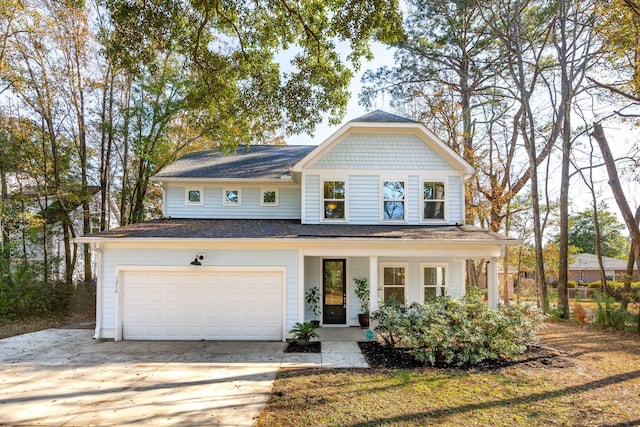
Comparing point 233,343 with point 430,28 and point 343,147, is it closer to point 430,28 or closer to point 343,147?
point 343,147

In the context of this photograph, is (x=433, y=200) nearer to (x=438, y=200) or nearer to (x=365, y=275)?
(x=438, y=200)

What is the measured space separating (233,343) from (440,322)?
5.27 m

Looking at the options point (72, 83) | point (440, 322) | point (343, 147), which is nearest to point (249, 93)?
point (343, 147)

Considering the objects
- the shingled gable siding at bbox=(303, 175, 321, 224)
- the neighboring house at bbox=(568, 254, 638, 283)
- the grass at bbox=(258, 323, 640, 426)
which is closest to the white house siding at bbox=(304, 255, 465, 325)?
the shingled gable siding at bbox=(303, 175, 321, 224)

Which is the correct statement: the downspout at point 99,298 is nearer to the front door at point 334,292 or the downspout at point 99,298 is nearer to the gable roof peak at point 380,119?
the front door at point 334,292

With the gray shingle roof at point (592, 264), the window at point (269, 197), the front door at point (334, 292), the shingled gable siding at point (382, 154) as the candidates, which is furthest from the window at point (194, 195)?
the gray shingle roof at point (592, 264)

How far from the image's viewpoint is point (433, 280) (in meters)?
12.4

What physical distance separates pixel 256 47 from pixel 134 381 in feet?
24.9

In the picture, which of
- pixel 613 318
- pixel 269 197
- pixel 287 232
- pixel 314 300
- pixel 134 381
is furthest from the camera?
pixel 269 197

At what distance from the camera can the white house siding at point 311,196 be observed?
11828mm

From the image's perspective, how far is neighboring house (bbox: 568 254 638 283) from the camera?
34438 millimetres

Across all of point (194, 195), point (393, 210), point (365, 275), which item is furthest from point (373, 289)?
point (194, 195)

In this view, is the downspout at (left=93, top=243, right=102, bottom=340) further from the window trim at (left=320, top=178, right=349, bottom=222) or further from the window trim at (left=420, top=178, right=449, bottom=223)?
the window trim at (left=420, top=178, right=449, bottom=223)

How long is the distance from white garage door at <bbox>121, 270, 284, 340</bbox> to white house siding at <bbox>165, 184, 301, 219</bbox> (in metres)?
3.38
